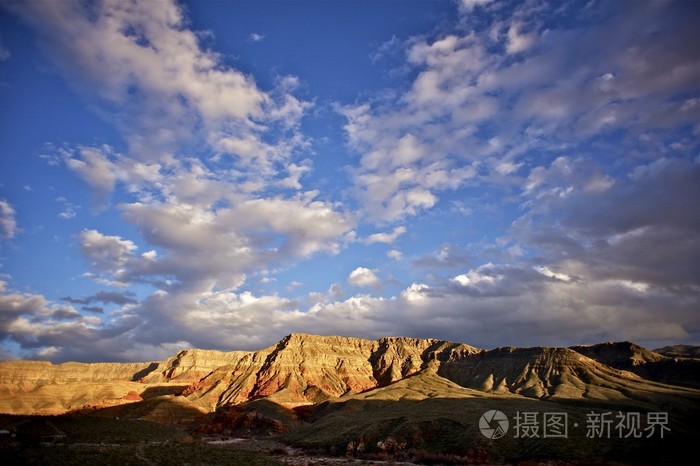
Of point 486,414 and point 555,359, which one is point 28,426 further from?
point 555,359

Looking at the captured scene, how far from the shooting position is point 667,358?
192 meters

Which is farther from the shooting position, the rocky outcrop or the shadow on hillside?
the rocky outcrop

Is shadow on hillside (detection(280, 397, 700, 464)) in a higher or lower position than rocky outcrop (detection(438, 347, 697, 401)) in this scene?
higher

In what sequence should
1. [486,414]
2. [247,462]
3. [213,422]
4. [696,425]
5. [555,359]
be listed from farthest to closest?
1. [555,359]
2. [213,422]
3. [696,425]
4. [486,414]
5. [247,462]

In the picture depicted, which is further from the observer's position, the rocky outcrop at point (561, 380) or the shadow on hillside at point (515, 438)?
the rocky outcrop at point (561, 380)

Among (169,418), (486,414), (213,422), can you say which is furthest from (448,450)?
(169,418)

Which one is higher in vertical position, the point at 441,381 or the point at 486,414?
the point at 486,414

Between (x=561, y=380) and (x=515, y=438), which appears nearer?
(x=515, y=438)

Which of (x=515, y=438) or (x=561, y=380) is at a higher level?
(x=515, y=438)

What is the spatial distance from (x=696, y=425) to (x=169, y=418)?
5762 inches

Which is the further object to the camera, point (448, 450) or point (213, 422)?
point (213, 422)

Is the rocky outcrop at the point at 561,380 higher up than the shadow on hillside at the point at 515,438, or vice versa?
the shadow on hillside at the point at 515,438

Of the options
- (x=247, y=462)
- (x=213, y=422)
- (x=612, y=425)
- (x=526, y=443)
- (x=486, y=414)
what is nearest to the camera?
(x=247, y=462)

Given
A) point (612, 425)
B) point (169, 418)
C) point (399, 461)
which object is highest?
point (612, 425)
